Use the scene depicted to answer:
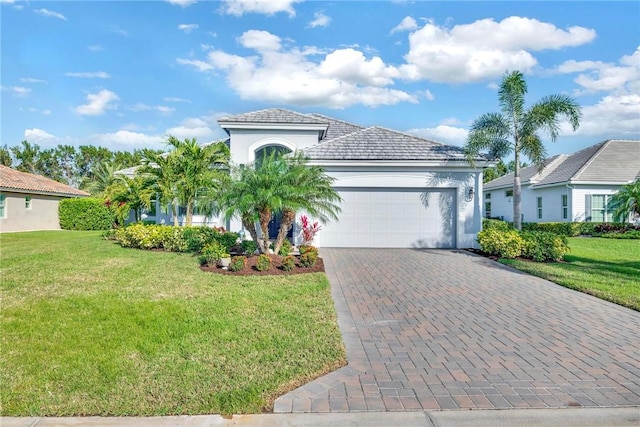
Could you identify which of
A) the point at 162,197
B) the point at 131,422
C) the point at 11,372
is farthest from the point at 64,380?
the point at 162,197

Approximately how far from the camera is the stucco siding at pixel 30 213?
76.3 feet

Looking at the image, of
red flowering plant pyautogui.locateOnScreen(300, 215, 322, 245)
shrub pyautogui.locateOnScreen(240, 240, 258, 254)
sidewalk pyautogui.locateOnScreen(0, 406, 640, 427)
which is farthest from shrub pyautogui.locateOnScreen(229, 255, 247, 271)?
sidewalk pyautogui.locateOnScreen(0, 406, 640, 427)

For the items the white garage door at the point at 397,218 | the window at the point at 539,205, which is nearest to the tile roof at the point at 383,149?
the white garage door at the point at 397,218

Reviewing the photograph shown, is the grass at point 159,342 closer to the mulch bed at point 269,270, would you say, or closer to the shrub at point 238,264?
the mulch bed at point 269,270

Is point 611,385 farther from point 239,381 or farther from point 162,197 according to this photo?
point 162,197

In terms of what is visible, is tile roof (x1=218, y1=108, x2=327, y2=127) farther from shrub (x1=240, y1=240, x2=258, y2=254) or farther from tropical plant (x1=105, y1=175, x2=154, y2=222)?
shrub (x1=240, y1=240, x2=258, y2=254)

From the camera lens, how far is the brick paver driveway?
366 cm

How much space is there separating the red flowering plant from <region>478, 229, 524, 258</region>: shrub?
20.8 feet

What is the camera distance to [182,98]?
19641 millimetres

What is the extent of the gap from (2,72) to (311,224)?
1113cm

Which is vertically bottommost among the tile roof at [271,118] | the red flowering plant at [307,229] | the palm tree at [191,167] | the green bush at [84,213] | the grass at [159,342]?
the grass at [159,342]

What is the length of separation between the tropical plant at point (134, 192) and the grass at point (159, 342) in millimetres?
7756

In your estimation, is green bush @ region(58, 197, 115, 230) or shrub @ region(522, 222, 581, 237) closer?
shrub @ region(522, 222, 581, 237)

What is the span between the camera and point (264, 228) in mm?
11445
